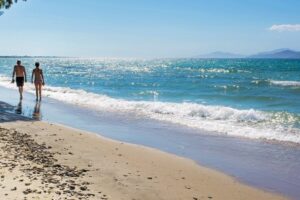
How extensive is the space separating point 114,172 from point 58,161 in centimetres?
119

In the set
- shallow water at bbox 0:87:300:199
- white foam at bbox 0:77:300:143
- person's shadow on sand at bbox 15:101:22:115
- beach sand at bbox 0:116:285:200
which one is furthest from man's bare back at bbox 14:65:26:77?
beach sand at bbox 0:116:285:200

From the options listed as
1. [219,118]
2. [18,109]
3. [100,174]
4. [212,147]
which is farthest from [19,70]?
[100,174]

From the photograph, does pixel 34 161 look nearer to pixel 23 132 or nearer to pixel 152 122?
pixel 23 132

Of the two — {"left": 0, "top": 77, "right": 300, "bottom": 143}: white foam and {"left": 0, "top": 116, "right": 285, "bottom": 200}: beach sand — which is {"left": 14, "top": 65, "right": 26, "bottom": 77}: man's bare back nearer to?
{"left": 0, "top": 77, "right": 300, "bottom": 143}: white foam

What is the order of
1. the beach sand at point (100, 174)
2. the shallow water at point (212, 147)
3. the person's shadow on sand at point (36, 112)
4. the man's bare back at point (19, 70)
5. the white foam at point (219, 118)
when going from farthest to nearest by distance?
the man's bare back at point (19, 70), the person's shadow on sand at point (36, 112), the white foam at point (219, 118), the shallow water at point (212, 147), the beach sand at point (100, 174)

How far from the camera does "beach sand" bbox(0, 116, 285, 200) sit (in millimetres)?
6809

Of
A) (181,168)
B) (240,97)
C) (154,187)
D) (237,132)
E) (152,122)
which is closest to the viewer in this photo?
(154,187)

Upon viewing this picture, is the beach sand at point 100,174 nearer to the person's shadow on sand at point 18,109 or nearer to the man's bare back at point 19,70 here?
the person's shadow on sand at point 18,109

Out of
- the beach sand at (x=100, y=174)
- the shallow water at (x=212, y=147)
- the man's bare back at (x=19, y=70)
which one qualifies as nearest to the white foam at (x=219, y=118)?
the shallow water at (x=212, y=147)

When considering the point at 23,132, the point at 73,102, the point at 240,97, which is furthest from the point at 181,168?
the point at 240,97

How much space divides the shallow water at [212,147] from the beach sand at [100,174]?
54 cm

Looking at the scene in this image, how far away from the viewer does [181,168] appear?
8945mm

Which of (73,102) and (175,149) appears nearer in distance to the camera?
(175,149)

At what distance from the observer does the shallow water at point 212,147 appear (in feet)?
28.5
